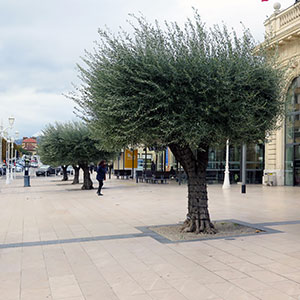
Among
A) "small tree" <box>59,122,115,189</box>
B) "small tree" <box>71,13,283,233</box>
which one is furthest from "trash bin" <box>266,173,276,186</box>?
"small tree" <box>71,13,283,233</box>

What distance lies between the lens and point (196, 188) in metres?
8.45

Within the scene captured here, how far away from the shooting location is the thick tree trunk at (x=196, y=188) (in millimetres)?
8312

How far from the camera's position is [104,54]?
26.0 ft

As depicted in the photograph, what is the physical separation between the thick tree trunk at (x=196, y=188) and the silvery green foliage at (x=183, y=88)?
21.0 inches

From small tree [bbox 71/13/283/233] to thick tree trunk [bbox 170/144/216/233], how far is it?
0.25ft

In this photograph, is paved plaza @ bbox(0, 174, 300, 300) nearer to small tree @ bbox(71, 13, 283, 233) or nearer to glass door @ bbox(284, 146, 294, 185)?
small tree @ bbox(71, 13, 283, 233)

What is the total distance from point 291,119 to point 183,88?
57.0 feet

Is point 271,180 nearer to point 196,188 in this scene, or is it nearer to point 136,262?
point 196,188

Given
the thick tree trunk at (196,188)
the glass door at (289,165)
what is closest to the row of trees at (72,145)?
the glass door at (289,165)

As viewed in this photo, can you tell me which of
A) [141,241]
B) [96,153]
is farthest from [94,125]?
[96,153]

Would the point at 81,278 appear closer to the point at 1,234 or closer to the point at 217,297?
the point at 217,297

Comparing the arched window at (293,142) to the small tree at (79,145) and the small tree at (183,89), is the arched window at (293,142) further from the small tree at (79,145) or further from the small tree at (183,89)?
the small tree at (183,89)

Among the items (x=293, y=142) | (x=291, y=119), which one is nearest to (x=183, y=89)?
(x=291, y=119)

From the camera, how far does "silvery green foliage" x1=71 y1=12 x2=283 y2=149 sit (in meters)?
7.20
